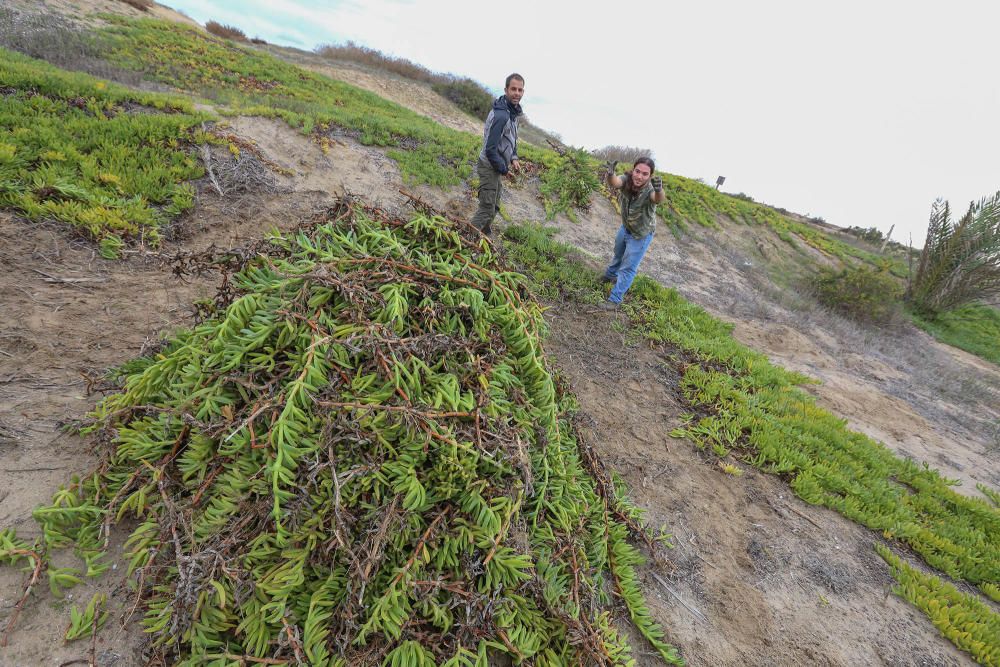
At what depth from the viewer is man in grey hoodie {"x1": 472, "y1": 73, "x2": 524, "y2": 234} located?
5172 mm

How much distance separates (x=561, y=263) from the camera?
21.8 ft

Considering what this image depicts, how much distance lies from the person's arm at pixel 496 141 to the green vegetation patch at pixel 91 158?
352cm

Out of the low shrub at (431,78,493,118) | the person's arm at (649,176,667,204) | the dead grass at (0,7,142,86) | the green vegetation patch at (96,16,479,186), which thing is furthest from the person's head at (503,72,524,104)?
the low shrub at (431,78,493,118)

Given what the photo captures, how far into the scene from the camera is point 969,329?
13078 mm

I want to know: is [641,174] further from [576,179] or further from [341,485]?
[341,485]

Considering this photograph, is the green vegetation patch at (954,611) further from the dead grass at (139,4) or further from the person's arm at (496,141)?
the dead grass at (139,4)

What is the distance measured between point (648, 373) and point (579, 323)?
108 cm

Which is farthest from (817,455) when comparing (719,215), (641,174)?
(719,215)

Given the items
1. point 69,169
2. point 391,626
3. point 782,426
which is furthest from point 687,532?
point 69,169

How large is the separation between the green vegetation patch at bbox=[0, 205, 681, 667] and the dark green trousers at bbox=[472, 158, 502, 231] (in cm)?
368

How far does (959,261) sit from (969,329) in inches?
107

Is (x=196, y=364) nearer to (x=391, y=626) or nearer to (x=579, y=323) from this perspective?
(x=391, y=626)

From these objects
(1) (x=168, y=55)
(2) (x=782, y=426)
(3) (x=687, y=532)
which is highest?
(1) (x=168, y=55)

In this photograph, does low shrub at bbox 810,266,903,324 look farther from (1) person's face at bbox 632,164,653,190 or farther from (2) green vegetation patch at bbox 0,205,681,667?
(2) green vegetation patch at bbox 0,205,681,667
